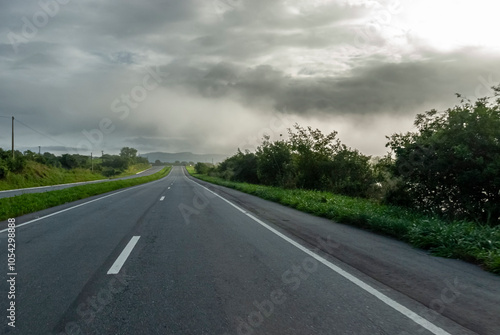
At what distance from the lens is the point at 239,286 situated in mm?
4754

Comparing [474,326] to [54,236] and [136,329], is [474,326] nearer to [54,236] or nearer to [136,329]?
[136,329]

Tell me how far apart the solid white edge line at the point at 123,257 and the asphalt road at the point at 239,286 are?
3 cm

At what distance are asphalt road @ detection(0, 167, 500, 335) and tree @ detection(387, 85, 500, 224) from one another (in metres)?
5.09

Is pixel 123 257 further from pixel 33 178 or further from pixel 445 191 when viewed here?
pixel 33 178

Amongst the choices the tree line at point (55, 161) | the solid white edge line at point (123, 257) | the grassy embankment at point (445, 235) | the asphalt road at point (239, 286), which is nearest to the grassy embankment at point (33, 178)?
the tree line at point (55, 161)

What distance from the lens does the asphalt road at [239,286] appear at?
3.61 meters

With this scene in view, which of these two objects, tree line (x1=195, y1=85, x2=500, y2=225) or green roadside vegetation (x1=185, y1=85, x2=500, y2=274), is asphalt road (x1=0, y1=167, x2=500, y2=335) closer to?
→ green roadside vegetation (x1=185, y1=85, x2=500, y2=274)

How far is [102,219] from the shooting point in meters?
11.4

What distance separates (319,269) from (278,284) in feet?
3.55

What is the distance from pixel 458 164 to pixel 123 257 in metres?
10.6

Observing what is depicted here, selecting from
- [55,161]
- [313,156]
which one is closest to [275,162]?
[313,156]

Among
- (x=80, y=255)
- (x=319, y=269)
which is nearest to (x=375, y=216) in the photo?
(x=319, y=269)

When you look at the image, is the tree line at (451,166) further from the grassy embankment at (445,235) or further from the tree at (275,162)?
the tree at (275,162)

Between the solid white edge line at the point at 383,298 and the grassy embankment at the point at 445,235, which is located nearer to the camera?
the solid white edge line at the point at 383,298
